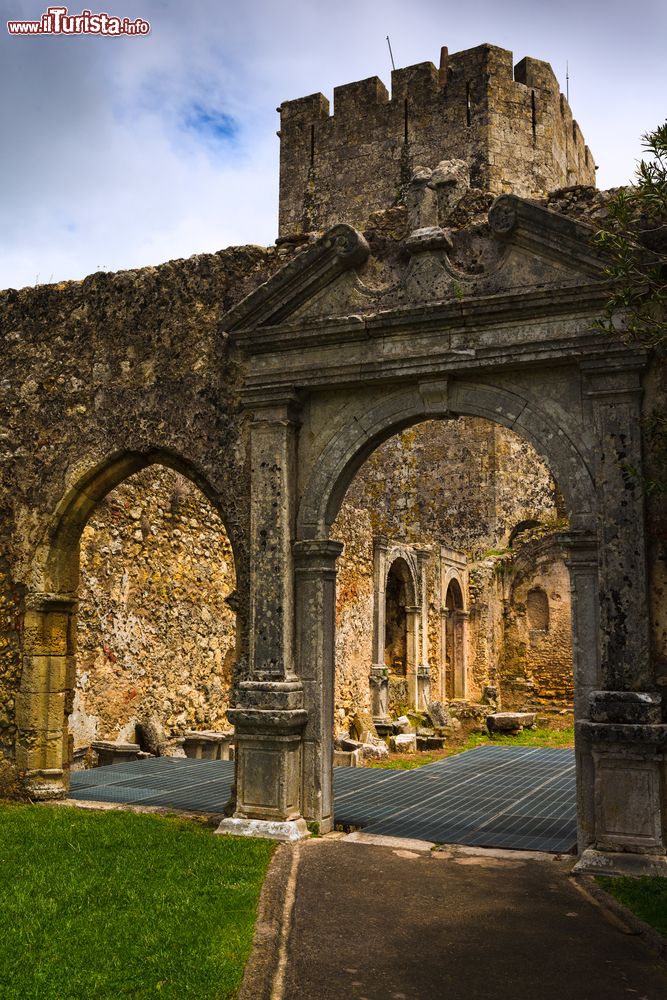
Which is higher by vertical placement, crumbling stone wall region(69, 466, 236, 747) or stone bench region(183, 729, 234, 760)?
crumbling stone wall region(69, 466, 236, 747)

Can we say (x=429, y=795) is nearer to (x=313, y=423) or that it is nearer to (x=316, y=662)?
(x=316, y=662)

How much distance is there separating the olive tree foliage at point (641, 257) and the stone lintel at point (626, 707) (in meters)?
2.05

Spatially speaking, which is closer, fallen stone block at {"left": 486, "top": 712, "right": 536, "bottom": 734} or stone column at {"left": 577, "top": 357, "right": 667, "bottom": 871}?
stone column at {"left": 577, "top": 357, "right": 667, "bottom": 871}

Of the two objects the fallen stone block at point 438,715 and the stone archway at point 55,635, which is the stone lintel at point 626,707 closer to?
the stone archway at point 55,635

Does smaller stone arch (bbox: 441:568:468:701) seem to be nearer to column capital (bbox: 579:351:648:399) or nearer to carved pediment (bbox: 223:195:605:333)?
carved pediment (bbox: 223:195:605:333)

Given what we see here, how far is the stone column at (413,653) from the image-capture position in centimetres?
1719

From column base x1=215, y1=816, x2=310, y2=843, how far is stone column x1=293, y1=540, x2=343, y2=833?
182mm

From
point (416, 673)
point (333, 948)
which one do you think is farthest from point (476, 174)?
point (333, 948)

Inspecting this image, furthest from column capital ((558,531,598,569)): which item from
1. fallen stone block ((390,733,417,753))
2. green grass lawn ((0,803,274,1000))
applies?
fallen stone block ((390,733,417,753))

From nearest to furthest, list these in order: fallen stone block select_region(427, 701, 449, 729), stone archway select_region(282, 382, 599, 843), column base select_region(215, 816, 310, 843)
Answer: stone archway select_region(282, 382, 599, 843)
column base select_region(215, 816, 310, 843)
fallen stone block select_region(427, 701, 449, 729)

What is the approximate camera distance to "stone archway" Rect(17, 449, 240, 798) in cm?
767

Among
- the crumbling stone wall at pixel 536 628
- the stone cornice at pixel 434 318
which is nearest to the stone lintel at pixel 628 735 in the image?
the stone cornice at pixel 434 318

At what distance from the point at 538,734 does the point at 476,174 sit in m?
11.9

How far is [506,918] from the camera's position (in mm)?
4645
